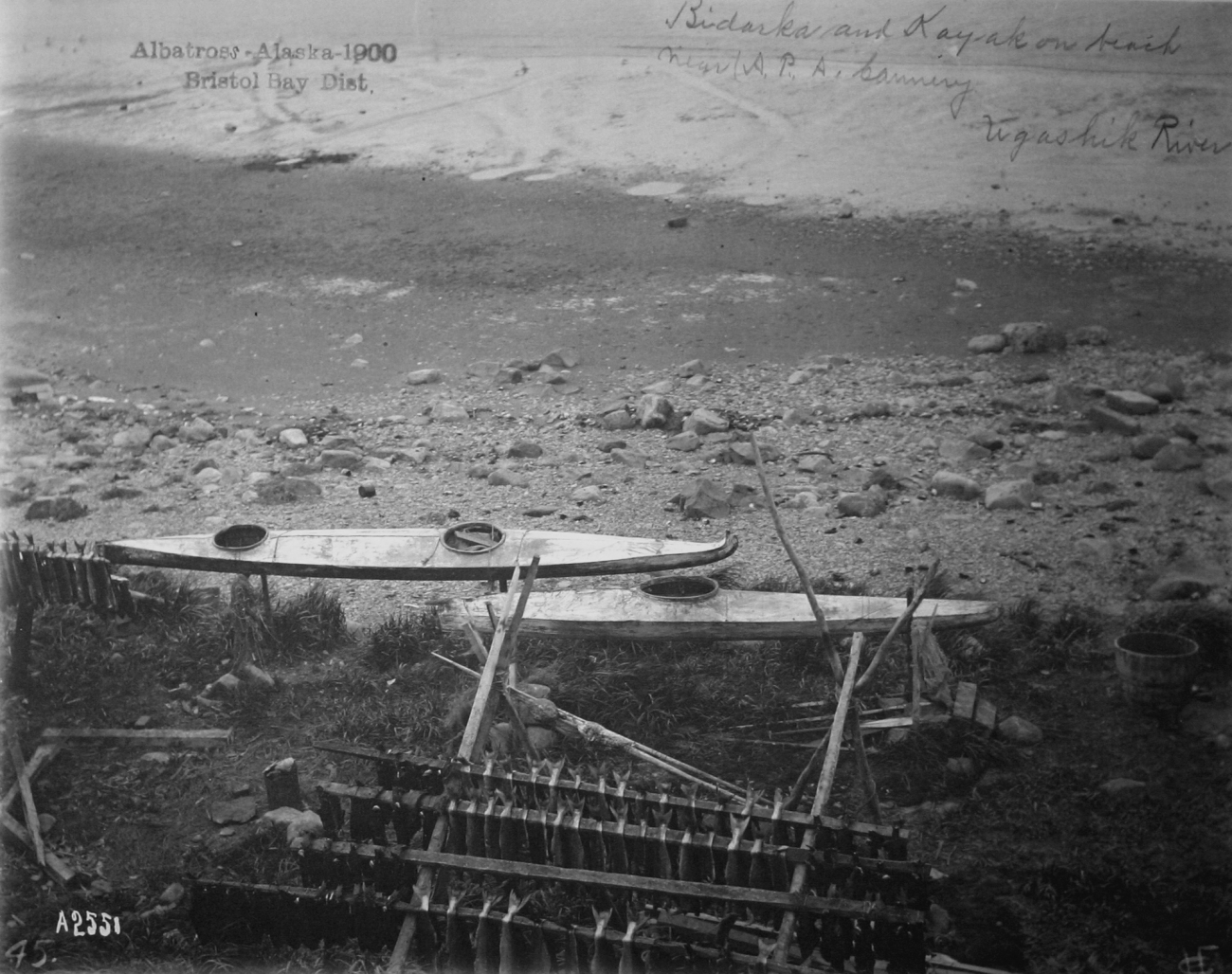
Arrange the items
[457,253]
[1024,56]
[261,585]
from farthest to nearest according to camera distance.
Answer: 1. [457,253]
2. [261,585]
3. [1024,56]

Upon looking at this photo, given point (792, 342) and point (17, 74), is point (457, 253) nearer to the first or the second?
point (792, 342)

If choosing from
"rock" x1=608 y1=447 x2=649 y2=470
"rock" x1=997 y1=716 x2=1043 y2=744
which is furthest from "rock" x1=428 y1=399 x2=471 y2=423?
"rock" x1=997 y1=716 x2=1043 y2=744

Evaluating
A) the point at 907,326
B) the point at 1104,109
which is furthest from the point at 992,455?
Answer: the point at 1104,109

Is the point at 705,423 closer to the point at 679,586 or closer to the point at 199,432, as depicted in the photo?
the point at 679,586

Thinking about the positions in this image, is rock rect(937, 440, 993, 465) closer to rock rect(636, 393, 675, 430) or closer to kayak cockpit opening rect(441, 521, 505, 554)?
rock rect(636, 393, 675, 430)

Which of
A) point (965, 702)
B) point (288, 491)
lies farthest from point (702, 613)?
point (288, 491)

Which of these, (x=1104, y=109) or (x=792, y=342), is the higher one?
(x=1104, y=109)

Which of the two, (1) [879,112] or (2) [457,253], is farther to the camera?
(2) [457,253]
